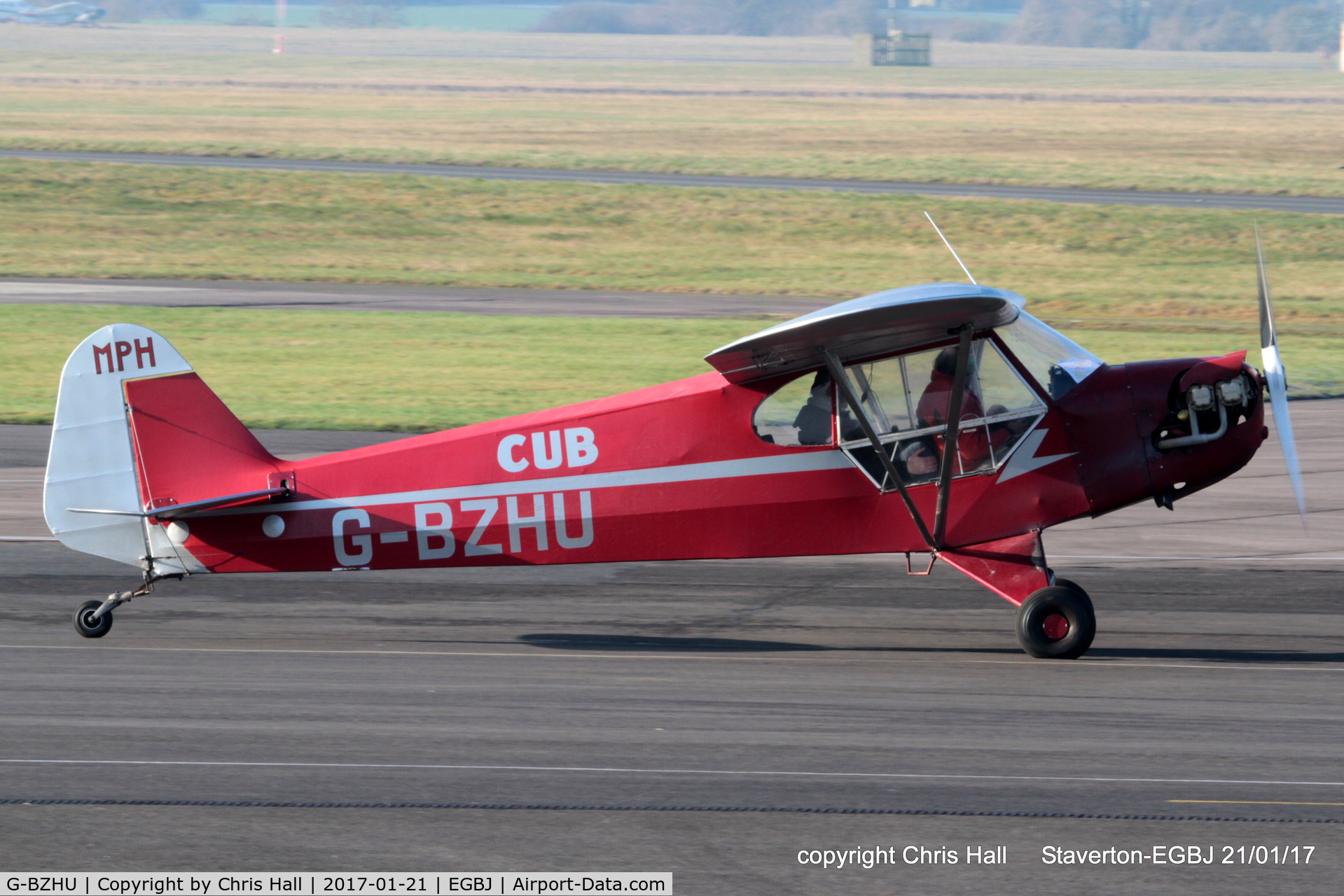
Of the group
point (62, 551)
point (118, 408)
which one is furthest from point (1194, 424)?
point (62, 551)

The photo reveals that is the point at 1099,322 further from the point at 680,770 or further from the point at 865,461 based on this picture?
the point at 680,770

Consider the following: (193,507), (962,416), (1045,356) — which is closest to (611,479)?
(962,416)

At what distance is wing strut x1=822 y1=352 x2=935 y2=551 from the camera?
10094 mm

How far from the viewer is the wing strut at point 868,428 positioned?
10094mm

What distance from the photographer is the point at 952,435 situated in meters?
10.1

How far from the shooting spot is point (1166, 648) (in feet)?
35.4

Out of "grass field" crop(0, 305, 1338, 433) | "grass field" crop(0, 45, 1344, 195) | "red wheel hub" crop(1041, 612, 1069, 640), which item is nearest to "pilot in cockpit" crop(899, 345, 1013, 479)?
"red wheel hub" crop(1041, 612, 1069, 640)

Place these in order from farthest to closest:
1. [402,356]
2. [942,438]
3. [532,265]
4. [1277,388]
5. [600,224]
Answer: [600,224]
[532,265]
[402,356]
[942,438]
[1277,388]

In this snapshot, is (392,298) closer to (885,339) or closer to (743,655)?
(743,655)

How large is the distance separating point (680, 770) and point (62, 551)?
8.06m

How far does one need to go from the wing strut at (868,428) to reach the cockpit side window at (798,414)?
0.54 ft

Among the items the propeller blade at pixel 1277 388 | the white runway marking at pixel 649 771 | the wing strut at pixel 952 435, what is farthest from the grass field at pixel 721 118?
the white runway marking at pixel 649 771

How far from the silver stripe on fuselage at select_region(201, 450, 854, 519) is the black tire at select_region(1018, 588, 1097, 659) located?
153 cm

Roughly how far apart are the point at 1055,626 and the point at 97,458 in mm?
6592
